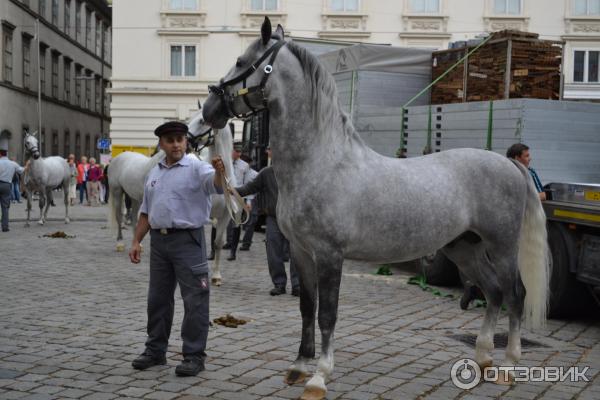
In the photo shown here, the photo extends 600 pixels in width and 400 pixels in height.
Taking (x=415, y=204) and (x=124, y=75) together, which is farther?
(x=124, y=75)

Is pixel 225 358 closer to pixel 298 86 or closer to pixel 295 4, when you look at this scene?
pixel 298 86

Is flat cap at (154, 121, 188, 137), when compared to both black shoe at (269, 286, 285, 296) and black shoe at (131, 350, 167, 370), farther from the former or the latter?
black shoe at (269, 286, 285, 296)

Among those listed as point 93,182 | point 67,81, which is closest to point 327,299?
point 93,182

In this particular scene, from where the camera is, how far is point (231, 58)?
34188 millimetres

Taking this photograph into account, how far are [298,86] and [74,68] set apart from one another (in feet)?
160

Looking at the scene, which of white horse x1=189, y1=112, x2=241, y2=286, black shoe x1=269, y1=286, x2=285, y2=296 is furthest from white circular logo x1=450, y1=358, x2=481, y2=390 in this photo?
white horse x1=189, y1=112, x2=241, y2=286

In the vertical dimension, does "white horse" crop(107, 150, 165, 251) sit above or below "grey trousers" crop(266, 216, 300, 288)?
above

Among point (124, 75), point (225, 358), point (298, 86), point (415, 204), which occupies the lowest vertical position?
point (225, 358)

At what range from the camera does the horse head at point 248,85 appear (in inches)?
192

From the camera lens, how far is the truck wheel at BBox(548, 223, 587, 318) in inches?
285

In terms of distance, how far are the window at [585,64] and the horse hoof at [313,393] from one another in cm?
3197

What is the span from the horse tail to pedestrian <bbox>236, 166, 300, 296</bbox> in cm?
294

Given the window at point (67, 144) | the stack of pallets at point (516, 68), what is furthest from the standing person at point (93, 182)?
the stack of pallets at point (516, 68)

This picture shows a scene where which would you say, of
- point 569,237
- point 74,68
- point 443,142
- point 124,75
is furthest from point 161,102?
point 569,237
